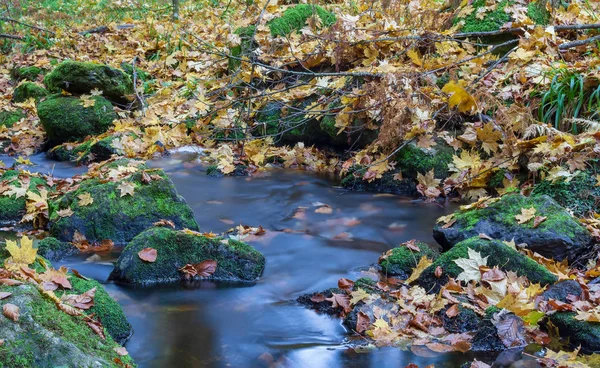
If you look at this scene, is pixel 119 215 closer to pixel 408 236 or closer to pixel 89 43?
pixel 408 236

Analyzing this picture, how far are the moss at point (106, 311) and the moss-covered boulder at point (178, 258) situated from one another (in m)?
0.70

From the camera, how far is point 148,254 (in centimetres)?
440

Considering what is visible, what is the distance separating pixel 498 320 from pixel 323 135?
16.3 ft

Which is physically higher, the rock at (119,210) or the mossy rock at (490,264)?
the mossy rock at (490,264)

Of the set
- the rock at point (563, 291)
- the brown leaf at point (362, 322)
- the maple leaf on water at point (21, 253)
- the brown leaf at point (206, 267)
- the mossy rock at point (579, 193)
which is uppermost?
the maple leaf on water at point (21, 253)

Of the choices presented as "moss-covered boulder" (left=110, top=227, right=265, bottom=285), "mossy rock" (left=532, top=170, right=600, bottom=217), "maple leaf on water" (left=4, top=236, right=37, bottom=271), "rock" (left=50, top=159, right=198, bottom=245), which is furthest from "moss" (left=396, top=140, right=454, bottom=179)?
"maple leaf on water" (left=4, top=236, right=37, bottom=271)

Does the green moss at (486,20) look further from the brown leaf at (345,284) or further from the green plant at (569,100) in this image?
the brown leaf at (345,284)

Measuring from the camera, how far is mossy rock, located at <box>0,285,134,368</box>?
7.94 ft

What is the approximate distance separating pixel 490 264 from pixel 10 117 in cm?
859

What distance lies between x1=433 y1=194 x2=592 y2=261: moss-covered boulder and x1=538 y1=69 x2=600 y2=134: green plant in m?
1.64

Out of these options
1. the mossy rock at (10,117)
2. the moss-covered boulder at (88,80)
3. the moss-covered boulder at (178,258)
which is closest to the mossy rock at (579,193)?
the moss-covered boulder at (178,258)

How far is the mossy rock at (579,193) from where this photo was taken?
537 cm

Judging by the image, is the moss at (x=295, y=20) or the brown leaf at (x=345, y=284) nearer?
the brown leaf at (x=345, y=284)

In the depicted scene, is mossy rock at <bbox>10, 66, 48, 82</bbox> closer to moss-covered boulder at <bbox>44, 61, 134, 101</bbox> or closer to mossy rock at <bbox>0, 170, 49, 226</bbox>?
moss-covered boulder at <bbox>44, 61, 134, 101</bbox>
